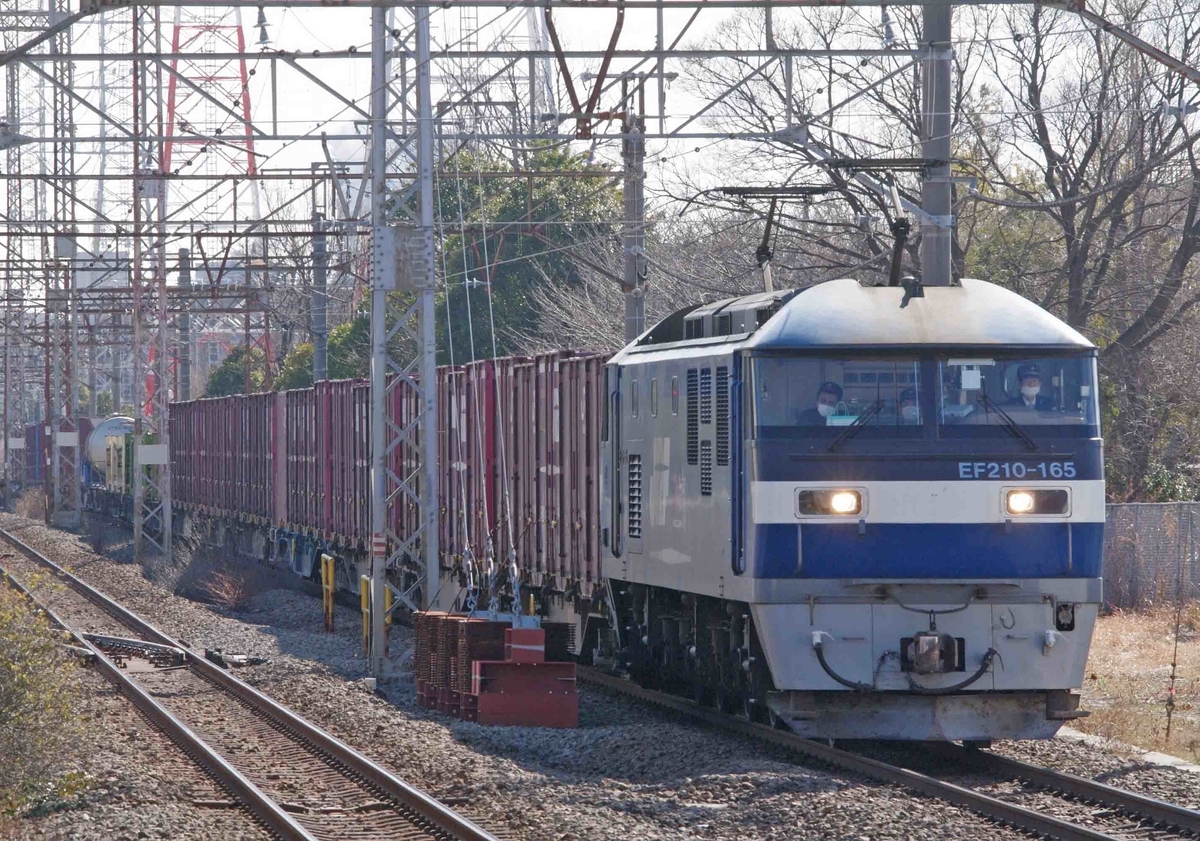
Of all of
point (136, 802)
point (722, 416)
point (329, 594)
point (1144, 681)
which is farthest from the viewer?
point (329, 594)

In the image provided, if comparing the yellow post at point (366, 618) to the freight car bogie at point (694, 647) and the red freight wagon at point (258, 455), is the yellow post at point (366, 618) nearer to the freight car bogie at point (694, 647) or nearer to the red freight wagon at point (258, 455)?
the freight car bogie at point (694, 647)

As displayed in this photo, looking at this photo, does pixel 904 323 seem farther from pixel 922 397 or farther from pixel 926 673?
pixel 926 673

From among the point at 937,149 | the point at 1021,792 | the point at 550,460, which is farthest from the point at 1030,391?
the point at 550,460

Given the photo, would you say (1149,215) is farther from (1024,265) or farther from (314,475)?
(314,475)

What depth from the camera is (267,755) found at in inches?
524

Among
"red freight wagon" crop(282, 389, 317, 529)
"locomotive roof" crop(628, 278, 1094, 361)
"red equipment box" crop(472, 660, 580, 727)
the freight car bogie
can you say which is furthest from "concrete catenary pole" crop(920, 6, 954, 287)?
"red freight wagon" crop(282, 389, 317, 529)

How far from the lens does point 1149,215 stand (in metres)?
29.5

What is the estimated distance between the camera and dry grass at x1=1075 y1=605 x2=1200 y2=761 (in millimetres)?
13164

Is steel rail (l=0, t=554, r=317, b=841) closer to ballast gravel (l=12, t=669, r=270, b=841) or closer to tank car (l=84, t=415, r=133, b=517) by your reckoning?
ballast gravel (l=12, t=669, r=270, b=841)

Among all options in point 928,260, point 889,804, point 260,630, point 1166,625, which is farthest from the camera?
point 260,630

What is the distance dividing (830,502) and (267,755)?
16.1 ft

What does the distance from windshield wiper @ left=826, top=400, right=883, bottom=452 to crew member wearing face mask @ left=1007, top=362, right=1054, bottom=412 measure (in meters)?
0.88

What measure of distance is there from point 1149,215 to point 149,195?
63.9 ft

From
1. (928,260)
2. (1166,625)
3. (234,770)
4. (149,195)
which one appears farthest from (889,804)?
(149,195)
